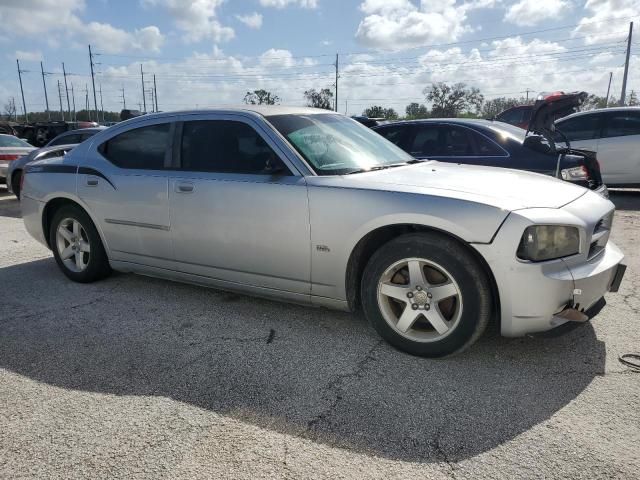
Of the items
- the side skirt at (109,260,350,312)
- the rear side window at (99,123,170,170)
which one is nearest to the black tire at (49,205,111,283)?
the side skirt at (109,260,350,312)

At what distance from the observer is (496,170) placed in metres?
3.77

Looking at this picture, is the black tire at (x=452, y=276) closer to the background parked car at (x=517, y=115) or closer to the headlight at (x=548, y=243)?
the headlight at (x=548, y=243)

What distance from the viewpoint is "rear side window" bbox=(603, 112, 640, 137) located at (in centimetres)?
884

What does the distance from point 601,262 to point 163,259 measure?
312 cm

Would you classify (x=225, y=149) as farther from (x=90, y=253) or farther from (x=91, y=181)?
(x=90, y=253)

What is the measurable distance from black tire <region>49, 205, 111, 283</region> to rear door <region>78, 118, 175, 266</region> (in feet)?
0.58

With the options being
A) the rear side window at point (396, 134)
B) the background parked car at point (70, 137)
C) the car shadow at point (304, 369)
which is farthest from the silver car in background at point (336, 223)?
the background parked car at point (70, 137)

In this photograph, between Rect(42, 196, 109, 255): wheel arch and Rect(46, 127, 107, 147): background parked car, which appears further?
Rect(46, 127, 107, 147): background parked car

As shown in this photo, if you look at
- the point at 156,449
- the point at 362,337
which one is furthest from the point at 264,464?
the point at 362,337

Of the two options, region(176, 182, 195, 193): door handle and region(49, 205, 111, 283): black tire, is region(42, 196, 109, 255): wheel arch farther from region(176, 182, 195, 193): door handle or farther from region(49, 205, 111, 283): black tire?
region(176, 182, 195, 193): door handle

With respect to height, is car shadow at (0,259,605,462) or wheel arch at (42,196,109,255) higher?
wheel arch at (42,196,109,255)

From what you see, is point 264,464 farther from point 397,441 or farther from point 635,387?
point 635,387

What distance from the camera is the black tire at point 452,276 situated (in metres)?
Result: 2.84

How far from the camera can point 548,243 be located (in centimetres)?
277
